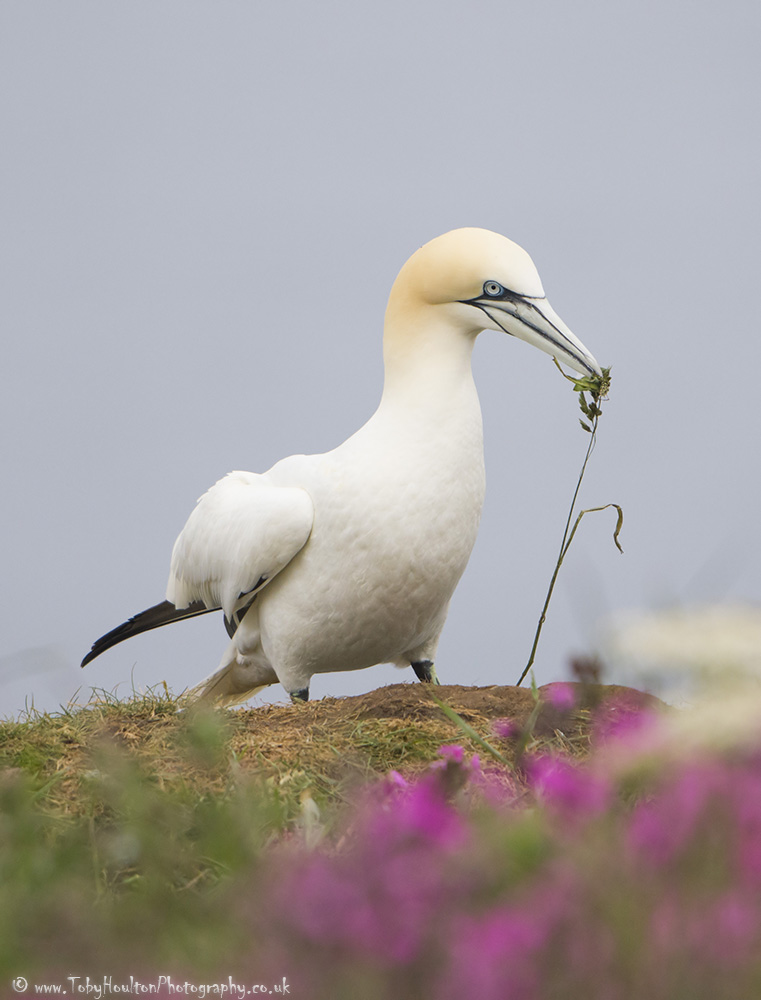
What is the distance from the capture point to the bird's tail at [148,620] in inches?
241

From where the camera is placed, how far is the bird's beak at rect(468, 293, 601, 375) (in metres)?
4.99

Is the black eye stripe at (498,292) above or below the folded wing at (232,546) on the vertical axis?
above

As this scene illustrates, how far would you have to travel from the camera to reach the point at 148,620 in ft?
20.7

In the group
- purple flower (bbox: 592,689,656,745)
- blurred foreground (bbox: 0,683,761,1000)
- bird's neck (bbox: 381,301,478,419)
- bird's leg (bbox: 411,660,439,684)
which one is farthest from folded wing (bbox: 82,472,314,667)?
blurred foreground (bbox: 0,683,761,1000)

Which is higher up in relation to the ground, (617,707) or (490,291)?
(490,291)

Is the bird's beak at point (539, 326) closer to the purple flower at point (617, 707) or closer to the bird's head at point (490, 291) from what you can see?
the bird's head at point (490, 291)

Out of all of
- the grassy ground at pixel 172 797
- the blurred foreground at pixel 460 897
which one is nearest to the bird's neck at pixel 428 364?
the grassy ground at pixel 172 797

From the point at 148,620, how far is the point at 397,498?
2.04 metres

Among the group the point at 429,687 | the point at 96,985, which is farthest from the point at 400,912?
the point at 429,687

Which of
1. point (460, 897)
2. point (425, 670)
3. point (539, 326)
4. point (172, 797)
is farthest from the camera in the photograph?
point (425, 670)

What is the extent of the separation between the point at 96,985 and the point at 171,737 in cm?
272

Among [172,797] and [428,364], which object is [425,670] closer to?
[428,364]

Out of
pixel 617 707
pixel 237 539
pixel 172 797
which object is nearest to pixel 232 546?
pixel 237 539

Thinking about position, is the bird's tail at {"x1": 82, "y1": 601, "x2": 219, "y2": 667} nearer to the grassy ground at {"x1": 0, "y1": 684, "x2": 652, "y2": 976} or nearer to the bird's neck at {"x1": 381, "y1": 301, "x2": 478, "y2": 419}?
the grassy ground at {"x1": 0, "y1": 684, "x2": 652, "y2": 976}
